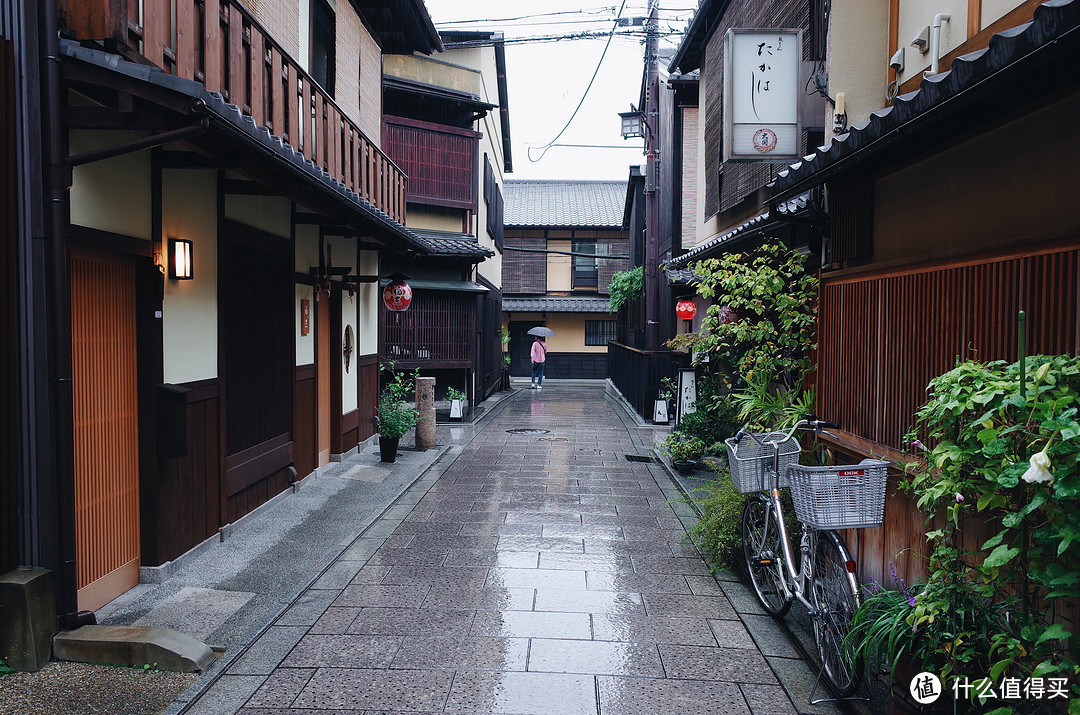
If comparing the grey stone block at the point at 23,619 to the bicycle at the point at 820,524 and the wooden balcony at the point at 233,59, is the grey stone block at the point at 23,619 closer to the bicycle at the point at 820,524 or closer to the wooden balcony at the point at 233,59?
the wooden balcony at the point at 233,59

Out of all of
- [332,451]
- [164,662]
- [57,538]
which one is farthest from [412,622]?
[332,451]

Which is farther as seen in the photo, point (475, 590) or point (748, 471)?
point (475, 590)

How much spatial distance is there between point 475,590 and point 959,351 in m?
4.75

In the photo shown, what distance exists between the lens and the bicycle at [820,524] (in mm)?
4848

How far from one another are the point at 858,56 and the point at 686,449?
7.18 meters

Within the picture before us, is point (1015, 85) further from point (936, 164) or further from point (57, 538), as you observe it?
point (57, 538)

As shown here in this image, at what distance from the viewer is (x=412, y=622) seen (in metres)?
6.36

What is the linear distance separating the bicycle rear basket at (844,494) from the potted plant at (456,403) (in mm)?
16034

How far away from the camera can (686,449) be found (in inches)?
514

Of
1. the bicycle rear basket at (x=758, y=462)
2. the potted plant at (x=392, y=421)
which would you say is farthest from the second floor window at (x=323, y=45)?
the bicycle rear basket at (x=758, y=462)

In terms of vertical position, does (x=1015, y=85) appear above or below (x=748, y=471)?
above

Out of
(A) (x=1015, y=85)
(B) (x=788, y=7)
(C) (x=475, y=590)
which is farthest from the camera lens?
(B) (x=788, y=7)

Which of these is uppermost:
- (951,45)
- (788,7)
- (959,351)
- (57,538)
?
(788,7)

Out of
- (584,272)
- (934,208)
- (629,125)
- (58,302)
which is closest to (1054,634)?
(934,208)
